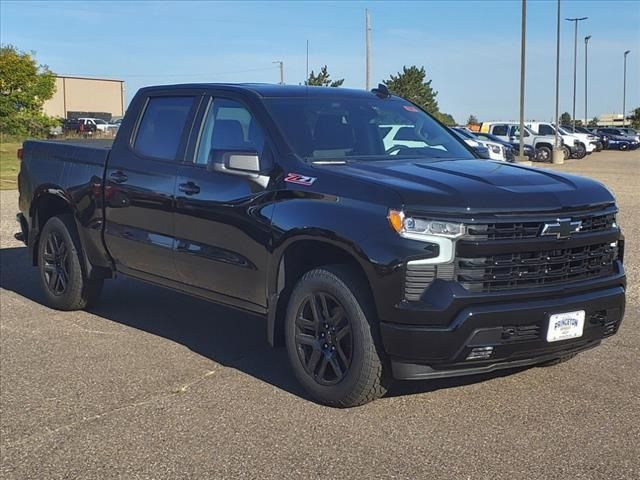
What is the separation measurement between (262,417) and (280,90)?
2383mm

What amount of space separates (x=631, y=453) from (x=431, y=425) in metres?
1.02

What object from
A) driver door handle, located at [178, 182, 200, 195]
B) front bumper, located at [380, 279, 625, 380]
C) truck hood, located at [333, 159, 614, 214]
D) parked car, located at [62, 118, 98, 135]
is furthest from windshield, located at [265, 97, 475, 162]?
parked car, located at [62, 118, 98, 135]

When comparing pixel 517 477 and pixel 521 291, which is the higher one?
pixel 521 291

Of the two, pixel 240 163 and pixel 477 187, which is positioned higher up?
pixel 240 163

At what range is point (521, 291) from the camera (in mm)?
4410

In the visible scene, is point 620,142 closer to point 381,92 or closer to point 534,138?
point 534,138

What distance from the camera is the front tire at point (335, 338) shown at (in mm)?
4555

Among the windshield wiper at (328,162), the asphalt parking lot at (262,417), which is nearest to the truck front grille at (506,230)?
the asphalt parking lot at (262,417)

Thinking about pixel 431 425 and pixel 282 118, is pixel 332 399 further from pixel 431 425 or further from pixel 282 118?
pixel 282 118

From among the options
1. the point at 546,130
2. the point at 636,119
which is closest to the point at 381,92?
the point at 546,130

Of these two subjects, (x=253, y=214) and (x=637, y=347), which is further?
(x=637, y=347)

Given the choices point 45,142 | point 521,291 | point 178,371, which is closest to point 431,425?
point 521,291

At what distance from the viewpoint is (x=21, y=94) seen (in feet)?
134

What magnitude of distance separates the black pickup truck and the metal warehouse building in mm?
87682
